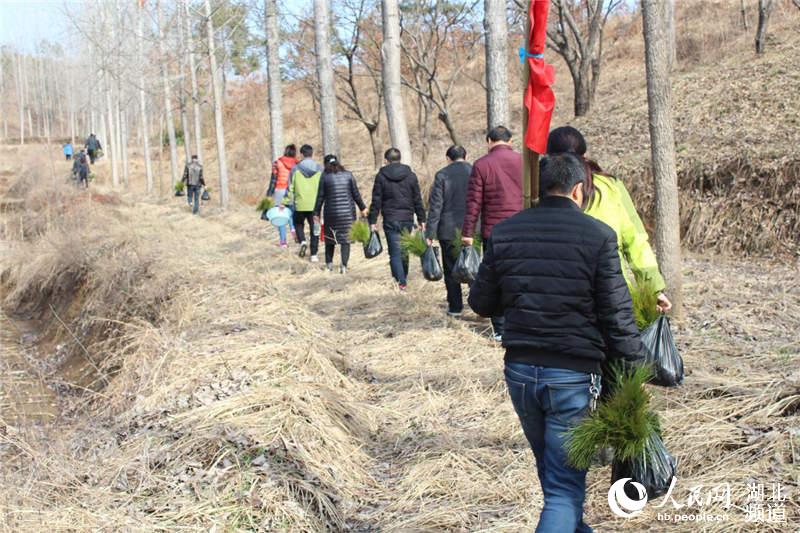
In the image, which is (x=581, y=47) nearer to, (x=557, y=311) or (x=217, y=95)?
(x=217, y=95)

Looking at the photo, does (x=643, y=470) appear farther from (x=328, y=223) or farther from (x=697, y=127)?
(x=697, y=127)

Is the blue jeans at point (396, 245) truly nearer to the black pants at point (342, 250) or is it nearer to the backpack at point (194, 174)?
the black pants at point (342, 250)

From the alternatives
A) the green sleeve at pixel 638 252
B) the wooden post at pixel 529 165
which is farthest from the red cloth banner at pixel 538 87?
the green sleeve at pixel 638 252

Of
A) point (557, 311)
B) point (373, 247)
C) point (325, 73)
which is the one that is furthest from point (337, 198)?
point (557, 311)

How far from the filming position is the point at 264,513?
453cm

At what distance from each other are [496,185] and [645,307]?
3.10 metres

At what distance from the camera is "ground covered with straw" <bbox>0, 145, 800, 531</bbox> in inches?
176

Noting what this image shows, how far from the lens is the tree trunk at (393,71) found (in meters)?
12.6

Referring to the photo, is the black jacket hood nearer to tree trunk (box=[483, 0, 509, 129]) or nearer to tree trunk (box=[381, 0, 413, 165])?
tree trunk (box=[483, 0, 509, 129])

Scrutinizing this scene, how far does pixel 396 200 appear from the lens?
1047 cm

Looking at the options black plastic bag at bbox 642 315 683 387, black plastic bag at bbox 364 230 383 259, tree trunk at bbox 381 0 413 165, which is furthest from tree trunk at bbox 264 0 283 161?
black plastic bag at bbox 642 315 683 387

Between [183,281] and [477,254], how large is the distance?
4.77m

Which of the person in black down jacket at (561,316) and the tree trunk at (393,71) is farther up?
the tree trunk at (393,71)

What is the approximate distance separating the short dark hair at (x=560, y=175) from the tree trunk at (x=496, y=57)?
6.89 meters
